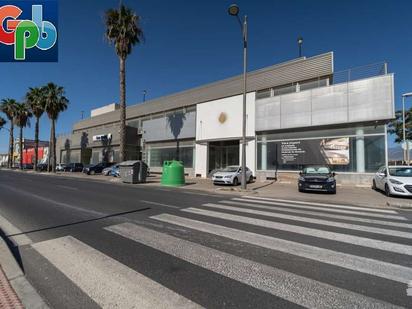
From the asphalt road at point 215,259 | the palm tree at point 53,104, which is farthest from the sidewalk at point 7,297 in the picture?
the palm tree at point 53,104

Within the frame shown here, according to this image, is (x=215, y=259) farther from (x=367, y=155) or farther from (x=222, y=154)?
(x=222, y=154)

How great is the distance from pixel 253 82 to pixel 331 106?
7639mm

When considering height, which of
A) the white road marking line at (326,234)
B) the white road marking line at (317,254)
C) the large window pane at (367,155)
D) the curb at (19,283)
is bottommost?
the white road marking line at (326,234)

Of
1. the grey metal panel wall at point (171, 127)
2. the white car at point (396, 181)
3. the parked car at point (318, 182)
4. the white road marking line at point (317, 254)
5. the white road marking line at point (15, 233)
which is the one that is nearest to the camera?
the white road marking line at point (317, 254)

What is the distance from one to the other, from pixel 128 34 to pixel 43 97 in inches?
952

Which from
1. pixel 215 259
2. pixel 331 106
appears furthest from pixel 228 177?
pixel 215 259

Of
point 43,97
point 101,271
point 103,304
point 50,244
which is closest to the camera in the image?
point 103,304

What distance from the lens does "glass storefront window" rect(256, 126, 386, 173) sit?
18.0 m

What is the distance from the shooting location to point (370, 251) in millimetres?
4793

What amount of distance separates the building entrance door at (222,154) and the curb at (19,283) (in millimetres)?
23110

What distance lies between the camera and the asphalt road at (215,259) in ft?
10.4

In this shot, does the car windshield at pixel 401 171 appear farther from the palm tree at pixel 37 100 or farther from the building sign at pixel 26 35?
the palm tree at pixel 37 100

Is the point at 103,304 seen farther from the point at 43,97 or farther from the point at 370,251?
the point at 43,97

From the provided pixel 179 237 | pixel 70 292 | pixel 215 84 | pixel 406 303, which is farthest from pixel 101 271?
pixel 215 84
